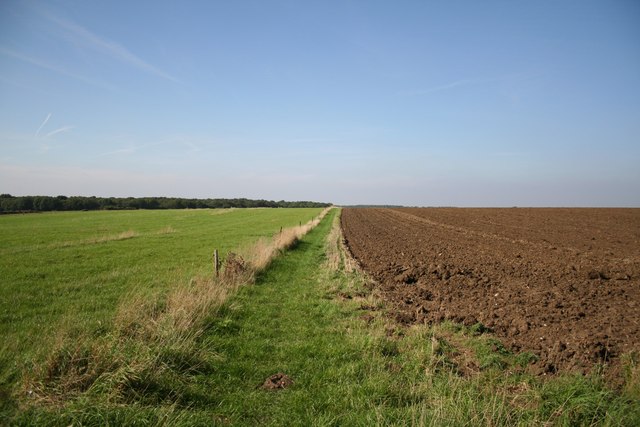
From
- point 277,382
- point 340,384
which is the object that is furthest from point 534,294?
point 277,382

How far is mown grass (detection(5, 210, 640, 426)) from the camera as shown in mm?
4586

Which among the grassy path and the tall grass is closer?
the tall grass

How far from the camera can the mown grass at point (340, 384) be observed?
15.0 ft

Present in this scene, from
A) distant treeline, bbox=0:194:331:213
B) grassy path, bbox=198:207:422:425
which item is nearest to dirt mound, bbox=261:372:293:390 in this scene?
grassy path, bbox=198:207:422:425

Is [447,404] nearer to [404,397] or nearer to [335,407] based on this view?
[404,397]

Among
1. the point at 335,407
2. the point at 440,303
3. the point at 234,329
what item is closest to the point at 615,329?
the point at 440,303

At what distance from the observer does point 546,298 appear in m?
10.4

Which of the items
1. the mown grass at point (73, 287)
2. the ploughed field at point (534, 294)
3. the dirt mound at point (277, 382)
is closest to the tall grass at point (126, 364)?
the mown grass at point (73, 287)

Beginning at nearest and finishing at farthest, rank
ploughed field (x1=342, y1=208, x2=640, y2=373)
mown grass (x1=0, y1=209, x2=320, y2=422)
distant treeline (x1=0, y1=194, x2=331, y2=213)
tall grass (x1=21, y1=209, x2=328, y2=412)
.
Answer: tall grass (x1=21, y1=209, x2=328, y2=412) → mown grass (x1=0, y1=209, x2=320, y2=422) → ploughed field (x1=342, y1=208, x2=640, y2=373) → distant treeline (x1=0, y1=194, x2=331, y2=213)

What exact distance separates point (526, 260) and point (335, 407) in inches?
596

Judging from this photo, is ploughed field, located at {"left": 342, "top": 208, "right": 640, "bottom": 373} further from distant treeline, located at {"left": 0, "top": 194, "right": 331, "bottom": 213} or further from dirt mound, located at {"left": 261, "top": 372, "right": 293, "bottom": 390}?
distant treeline, located at {"left": 0, "top": 194, "right": 331, "bottom": 213}

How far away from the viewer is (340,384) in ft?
19.5

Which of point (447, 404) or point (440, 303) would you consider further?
point (440, 303)

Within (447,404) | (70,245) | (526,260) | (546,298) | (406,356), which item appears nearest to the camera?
(447,404)
